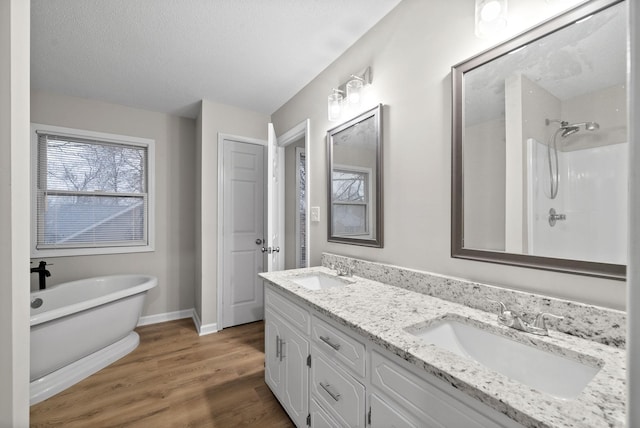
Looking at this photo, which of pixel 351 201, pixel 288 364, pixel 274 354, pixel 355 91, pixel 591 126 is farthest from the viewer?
pixel 351 201

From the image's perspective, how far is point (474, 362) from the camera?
30.0 inches

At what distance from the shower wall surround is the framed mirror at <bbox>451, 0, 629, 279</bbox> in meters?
0.12

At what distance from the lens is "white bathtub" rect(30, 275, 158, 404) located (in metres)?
1.87

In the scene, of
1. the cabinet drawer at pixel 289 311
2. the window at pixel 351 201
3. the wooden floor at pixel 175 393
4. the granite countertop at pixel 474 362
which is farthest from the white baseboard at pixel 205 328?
the granite countertop at pixel 474 362

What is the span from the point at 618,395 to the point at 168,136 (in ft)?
12.8

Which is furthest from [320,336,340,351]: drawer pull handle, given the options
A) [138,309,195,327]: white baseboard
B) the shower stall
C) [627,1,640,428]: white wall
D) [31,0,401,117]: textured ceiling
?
[138,309,195,327]: white baseboard

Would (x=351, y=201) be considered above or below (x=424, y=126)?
below

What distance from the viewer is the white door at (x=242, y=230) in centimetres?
312

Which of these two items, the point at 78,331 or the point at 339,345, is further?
the point at 78,331

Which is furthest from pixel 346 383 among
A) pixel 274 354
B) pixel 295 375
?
pixel 274 354

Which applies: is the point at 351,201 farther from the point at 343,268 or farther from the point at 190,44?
the point at 190,44

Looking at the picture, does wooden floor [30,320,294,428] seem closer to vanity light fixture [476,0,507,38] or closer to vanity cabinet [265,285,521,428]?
vanity cabinet [265,285,521,428]

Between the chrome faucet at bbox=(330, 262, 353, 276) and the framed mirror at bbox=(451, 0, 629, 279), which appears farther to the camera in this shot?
the chrome faucet at bbox=(330, 262, 353, 276)

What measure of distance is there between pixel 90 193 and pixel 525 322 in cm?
374
